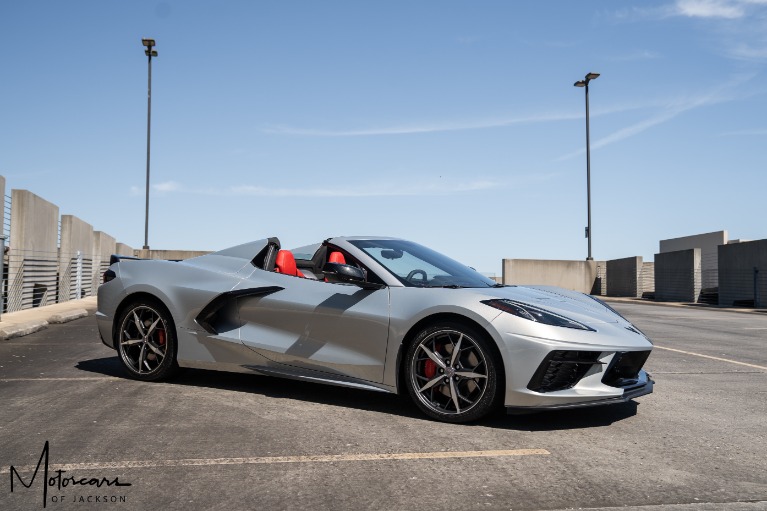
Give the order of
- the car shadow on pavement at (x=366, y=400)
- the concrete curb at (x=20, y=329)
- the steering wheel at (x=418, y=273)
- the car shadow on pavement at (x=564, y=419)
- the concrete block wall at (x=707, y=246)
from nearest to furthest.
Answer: the car shadow on pavement at (x=564, y=419)
the car shadow on pavement at (x=366, y=400)
the steering wheel at (x=418, y=273)
the concrete curb at (x=20, y=329)
the concrete block wall at (x=707, y=246)

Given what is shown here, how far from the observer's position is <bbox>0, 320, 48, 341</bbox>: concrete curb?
10742mm

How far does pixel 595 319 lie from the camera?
5098 mm

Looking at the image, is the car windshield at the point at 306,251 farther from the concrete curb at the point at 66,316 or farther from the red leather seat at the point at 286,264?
the concrete curb at the point at 66,316

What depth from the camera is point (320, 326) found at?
5.49 meters

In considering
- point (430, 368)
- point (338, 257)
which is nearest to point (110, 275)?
point (338, 257)

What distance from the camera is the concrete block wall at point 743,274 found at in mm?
26094

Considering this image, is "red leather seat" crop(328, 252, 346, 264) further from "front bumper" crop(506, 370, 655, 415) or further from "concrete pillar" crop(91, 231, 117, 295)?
"concrete pillar" crop(91, 231, 117, 295)

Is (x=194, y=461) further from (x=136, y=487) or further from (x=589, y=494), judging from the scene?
(x=589, y=494)

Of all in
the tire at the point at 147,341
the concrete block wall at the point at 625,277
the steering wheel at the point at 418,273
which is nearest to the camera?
the steering wheel at the point at 418,273

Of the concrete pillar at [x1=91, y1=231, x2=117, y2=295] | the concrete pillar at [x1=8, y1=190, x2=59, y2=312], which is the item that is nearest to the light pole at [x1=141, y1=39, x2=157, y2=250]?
the concrete pillar at [x1=91, y1=231, x2=117, y2=295]

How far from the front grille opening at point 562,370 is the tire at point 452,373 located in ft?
0.85

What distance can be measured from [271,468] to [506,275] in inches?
1204

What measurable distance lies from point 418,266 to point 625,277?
3316 centimetres

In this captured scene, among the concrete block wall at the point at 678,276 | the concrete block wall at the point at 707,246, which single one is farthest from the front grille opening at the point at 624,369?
the concrete block wall at the point at 678,276
